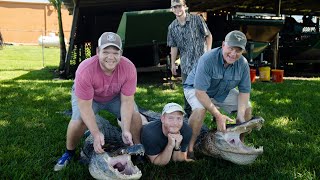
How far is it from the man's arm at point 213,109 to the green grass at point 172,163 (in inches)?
16.6

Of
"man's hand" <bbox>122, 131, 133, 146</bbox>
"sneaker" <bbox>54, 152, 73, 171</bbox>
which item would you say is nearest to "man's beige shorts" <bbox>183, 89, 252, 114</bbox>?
"man's hand" <bbox>122, 131, 133, 146</bbox>

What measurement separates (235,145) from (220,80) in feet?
→ 2.58

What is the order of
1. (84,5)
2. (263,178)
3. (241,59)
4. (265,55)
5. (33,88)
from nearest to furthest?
(263,178) < (241,59) < (33,88) < (84,5) < (265,55)

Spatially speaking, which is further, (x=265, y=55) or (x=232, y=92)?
(x=265, y=55)

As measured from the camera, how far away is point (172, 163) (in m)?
3.96

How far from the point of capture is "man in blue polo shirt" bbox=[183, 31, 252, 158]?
3.90m

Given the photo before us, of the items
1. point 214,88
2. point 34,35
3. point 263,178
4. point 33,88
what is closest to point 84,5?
point 33,88

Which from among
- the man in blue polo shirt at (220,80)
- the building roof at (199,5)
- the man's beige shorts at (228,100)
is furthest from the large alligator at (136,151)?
the building roof at (199,5)

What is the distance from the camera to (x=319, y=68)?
14305mm

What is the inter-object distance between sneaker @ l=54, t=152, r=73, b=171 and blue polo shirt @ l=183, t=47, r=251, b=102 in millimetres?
1497

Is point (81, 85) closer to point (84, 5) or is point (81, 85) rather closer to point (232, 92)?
point (232, 92)

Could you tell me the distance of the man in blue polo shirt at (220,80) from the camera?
3.90 m

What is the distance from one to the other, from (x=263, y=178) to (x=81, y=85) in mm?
1893

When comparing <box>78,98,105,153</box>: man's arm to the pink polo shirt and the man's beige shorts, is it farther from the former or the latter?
the man's beige shorts
